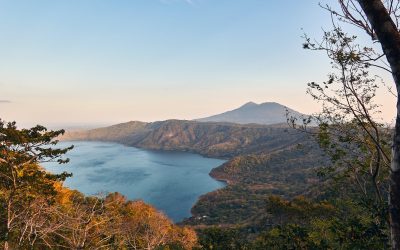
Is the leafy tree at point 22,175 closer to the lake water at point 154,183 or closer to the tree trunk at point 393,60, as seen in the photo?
the tree trunk at point 393,60

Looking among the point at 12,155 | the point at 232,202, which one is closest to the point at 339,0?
the point at 12,155

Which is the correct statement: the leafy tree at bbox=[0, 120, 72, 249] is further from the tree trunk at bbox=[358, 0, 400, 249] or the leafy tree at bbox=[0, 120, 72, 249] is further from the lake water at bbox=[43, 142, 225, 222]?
the lake water at bbox=[43, 142, 225, 222]

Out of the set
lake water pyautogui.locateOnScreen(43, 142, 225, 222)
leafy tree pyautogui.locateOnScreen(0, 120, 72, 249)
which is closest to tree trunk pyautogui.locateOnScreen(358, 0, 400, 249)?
leafy tree pyautogui.locateOnScreen(0, 120, 72, 249)

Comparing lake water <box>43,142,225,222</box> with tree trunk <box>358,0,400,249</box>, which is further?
lake water <box>43,142,225,222</box>

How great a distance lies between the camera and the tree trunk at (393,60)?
11.8 feet

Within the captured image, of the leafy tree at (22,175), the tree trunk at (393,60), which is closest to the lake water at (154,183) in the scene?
the leafy tree at (22,175)

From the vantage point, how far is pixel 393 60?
377cm

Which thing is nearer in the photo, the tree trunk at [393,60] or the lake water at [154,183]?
the tree trunk at [393,60]

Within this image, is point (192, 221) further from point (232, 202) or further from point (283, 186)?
point (283, 186)

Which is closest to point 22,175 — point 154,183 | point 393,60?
point 393,60

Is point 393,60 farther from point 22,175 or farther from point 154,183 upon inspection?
point 154,183

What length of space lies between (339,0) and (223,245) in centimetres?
1388

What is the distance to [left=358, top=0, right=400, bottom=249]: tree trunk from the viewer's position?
3594 mm

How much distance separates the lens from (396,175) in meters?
3.63
